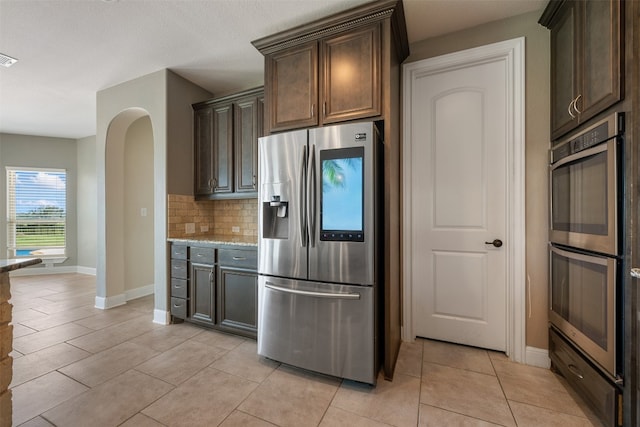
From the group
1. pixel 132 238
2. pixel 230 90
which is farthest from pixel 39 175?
pixel 230 90

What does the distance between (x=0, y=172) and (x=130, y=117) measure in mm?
3955

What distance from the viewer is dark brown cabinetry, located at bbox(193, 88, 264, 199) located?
3.00m

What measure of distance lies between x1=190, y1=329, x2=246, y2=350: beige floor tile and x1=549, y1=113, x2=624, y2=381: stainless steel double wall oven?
253cm

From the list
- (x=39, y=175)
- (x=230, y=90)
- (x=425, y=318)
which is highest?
(x=230, y=90)

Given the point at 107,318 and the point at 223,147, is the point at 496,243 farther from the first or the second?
the point at 107,318

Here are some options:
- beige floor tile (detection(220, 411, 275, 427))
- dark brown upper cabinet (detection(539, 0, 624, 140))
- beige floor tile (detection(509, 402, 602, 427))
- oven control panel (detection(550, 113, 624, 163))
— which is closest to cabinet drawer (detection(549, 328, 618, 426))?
beige floor tile (detection(509, 402, 602, 427))

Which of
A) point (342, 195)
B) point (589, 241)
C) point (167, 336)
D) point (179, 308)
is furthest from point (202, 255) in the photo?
point (589, 241)

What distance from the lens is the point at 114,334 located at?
2.71 metres

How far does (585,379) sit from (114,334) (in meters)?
3.72

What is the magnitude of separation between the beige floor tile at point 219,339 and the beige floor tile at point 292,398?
2.17 feet

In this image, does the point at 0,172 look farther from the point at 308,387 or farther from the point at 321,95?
the point at 308,387

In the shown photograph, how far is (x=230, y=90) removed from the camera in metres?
3.63

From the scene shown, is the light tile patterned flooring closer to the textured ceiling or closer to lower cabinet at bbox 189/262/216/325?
lower cabinet at bbox 189/262/216/325

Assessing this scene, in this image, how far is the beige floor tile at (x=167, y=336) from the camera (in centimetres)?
250
